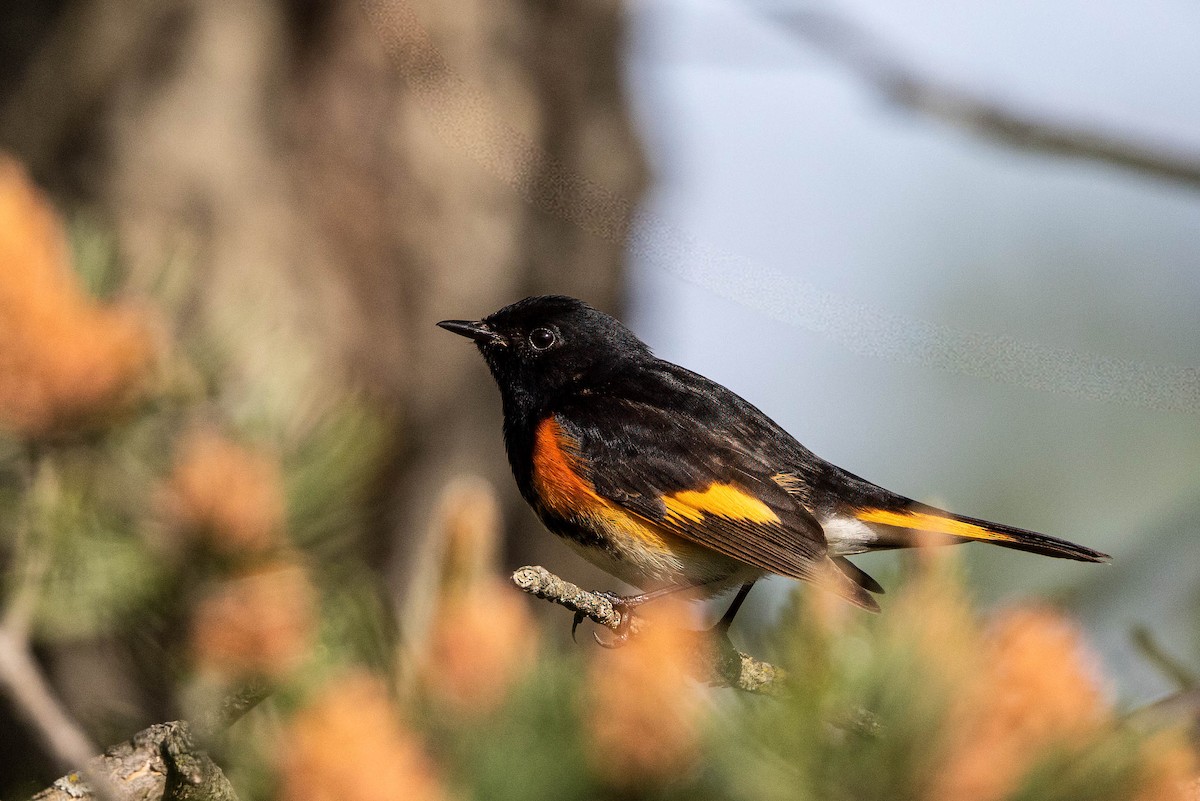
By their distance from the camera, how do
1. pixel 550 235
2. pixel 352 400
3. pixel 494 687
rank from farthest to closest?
pixel 550 235
pixel 352 400
pixel 494 687

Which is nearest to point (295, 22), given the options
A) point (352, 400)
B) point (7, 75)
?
point (7, 75)

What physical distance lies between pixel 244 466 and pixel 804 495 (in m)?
1.13

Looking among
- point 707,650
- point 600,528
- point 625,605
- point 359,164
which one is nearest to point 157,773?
point 707,650

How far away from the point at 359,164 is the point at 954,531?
227cm

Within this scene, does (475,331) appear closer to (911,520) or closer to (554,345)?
(554,345)

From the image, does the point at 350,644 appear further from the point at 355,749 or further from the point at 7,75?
the point at 7,75

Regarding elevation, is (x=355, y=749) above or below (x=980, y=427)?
above

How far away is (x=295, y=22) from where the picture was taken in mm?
3455

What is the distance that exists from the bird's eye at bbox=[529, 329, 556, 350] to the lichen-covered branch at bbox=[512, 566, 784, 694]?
107 centimetres

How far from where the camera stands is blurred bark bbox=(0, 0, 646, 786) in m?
3.22

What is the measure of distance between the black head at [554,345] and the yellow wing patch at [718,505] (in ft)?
0.97

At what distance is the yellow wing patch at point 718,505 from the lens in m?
1.98

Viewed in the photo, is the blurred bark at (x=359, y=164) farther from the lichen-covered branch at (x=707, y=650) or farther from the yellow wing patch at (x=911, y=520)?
the lichen-covered branch at (x=707, y=650)

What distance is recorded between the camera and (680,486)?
2.06m
